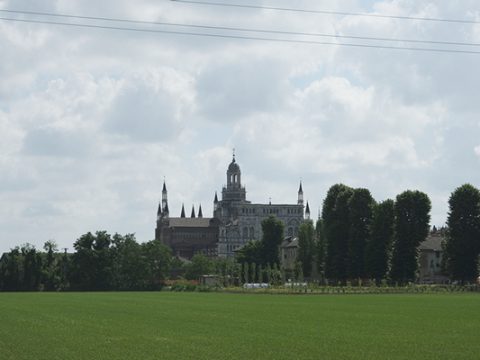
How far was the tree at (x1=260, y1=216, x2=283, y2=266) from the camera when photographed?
6378 inches

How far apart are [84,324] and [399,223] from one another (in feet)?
237

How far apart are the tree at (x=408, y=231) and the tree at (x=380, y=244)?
784 mm

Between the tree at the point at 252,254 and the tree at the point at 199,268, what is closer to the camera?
the tree at the point at 252,254

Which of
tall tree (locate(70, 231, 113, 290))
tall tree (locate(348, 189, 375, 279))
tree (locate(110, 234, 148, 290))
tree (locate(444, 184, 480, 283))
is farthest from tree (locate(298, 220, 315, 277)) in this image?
tree (locate(444, 184, 480, 283))

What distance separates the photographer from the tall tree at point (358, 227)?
4365 inches

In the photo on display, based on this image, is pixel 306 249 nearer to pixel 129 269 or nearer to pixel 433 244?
pixel 433 244

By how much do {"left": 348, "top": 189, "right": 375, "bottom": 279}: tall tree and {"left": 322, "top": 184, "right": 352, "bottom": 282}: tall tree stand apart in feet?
5.12

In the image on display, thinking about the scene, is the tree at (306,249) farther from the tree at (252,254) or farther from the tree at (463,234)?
the tree at (463,234)

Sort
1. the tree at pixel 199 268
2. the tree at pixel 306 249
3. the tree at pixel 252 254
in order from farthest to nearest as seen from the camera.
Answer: the tree at pixel 199 268 < the tree at pixel 252 254 < the tree at pixel 306 249

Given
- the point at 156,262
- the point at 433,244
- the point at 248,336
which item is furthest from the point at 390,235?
the point at 248,336

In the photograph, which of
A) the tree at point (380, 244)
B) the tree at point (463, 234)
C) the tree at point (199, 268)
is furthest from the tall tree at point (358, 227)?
the tree at point (199, 268)

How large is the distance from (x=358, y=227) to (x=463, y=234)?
14.4 meters

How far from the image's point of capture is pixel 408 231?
10681 cm

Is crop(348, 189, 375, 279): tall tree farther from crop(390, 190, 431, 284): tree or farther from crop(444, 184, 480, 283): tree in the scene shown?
crop(444, 184, 480, 283): tree
